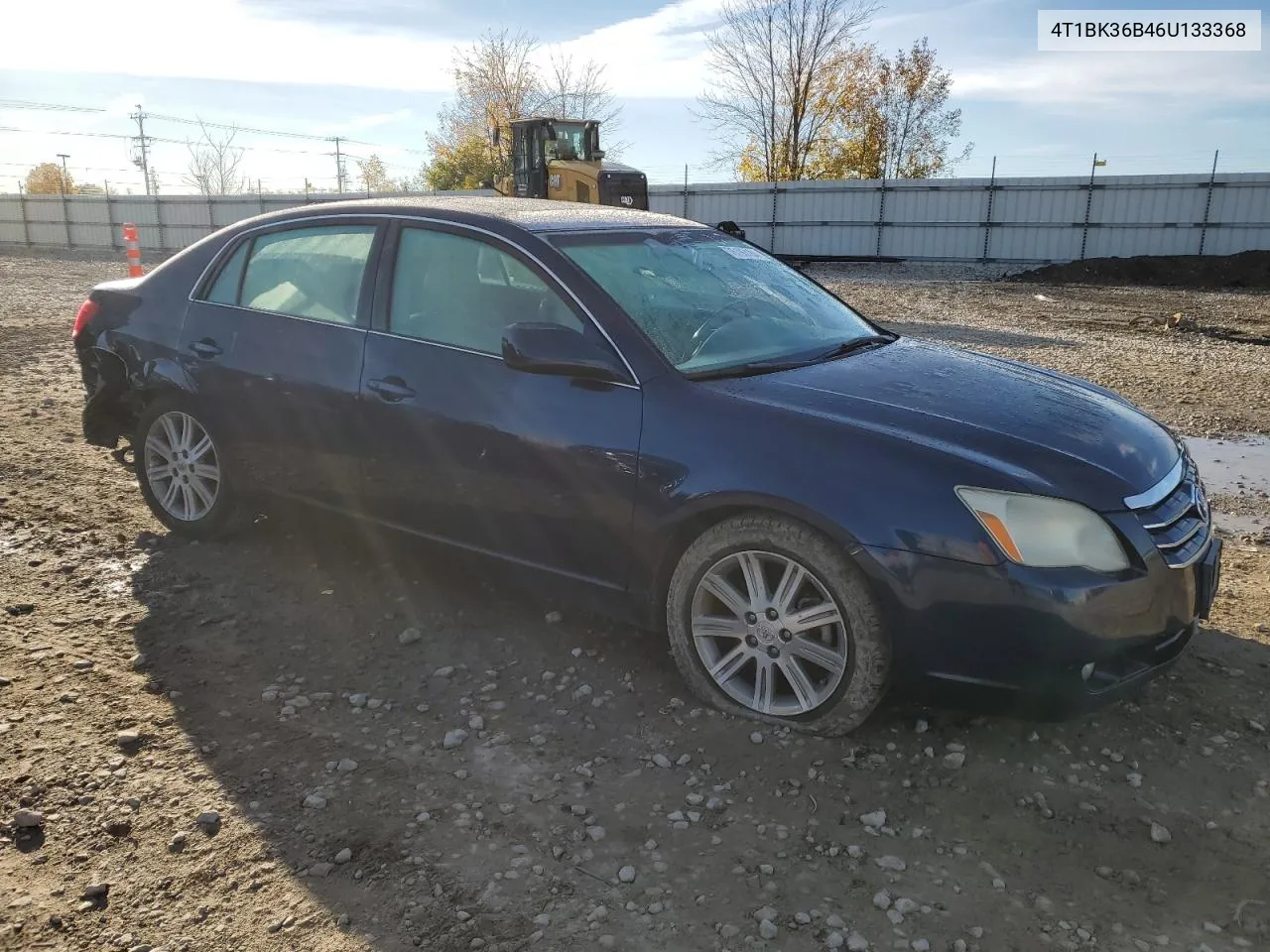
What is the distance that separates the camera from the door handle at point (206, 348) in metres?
4.52

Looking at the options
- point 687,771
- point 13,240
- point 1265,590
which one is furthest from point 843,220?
point 13,240

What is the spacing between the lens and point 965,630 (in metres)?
2.87

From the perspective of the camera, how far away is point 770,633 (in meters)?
3.22

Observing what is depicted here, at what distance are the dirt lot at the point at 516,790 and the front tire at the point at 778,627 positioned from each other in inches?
4.9

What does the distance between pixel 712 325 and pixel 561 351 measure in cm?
67

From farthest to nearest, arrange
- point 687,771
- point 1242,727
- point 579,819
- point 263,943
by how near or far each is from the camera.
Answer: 1. point 1242,727
2. point 687,771
3. point 579,819
4. point 263,943

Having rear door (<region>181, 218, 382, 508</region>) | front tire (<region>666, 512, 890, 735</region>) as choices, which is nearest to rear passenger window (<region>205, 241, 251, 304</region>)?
rear door (<region>181, 218, 382, 508</region>)

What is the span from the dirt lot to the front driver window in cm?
91

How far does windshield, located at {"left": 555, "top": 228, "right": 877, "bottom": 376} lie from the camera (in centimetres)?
360

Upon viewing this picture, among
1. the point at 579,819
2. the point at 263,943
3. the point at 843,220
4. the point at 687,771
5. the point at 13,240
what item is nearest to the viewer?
the point at 263,943

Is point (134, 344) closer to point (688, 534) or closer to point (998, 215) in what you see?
point (688, 534)

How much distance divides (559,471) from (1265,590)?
3301mm

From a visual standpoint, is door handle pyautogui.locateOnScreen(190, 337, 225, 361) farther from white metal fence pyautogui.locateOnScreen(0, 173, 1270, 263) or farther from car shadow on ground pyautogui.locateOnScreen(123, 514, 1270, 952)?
white metal fence pyautogui.locateOnScreen(0, 173, 1270, 263)

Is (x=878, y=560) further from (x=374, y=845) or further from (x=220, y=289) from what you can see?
(x=220, y=289)
